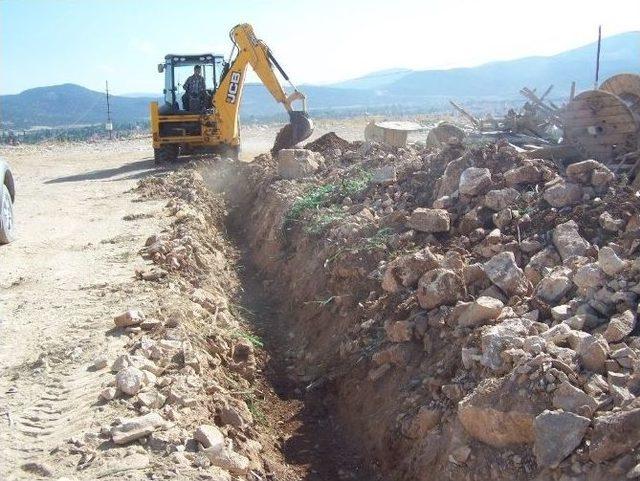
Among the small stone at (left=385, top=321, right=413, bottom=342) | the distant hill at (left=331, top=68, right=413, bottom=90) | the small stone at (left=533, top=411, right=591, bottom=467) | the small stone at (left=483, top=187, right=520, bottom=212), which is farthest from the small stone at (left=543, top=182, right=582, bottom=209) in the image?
the distant hill at (left=331, top=68, right=413, bottom=90)

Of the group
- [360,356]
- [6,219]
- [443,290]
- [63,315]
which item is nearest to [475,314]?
[443,290]

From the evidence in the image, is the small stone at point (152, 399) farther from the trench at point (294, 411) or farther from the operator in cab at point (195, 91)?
the operator in cab at point (195, 91)

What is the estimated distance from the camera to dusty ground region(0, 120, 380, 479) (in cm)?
414

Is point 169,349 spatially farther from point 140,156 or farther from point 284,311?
point 140,156

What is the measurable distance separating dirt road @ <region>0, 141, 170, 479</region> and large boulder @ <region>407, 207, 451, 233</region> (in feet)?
9.81

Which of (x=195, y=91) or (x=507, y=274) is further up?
(x=195, y=91)

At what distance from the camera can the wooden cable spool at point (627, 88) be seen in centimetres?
905

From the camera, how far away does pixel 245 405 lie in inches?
213


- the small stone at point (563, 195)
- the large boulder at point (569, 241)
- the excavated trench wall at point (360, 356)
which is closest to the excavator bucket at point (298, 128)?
the excavated trench wall at point (360, 356)

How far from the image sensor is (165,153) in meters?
17.8

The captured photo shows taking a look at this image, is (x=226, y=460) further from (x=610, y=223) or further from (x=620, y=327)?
(x=610, y=223)

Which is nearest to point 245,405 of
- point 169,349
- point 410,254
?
point 169,349

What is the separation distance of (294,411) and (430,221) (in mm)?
2513

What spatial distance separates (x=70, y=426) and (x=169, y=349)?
1109mm
